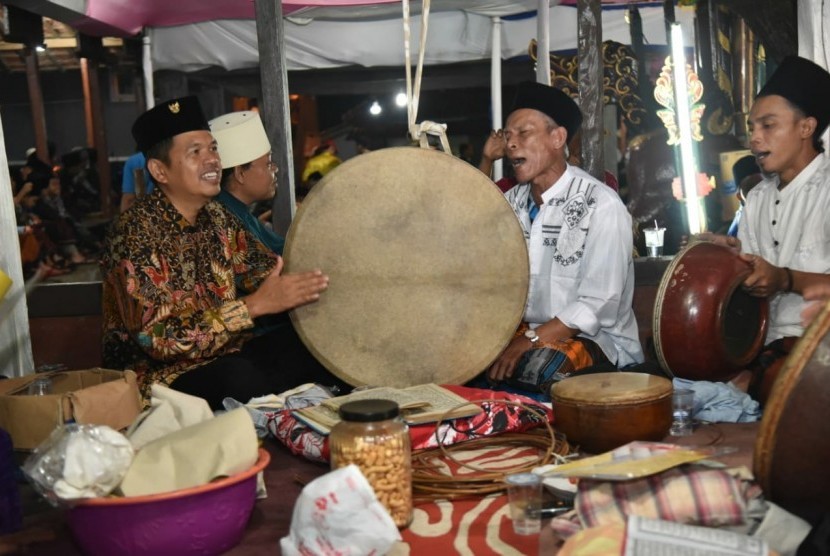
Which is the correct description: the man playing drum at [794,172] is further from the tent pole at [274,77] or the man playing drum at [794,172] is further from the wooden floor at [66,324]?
the tent pole at [274,77]

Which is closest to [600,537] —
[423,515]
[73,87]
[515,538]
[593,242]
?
[515,538]

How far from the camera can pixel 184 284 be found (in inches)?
121

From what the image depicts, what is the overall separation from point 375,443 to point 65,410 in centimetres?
84

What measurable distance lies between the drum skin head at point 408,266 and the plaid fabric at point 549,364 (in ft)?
0.98

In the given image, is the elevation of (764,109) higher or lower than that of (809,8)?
lower

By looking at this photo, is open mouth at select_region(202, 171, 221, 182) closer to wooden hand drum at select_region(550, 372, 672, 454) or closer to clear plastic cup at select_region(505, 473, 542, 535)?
wooden hand drum at select_region(550, 372, 672, 454)

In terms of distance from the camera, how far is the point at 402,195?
2.95 m

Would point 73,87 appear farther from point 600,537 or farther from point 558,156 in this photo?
point 600,537

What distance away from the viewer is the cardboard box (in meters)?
2.25

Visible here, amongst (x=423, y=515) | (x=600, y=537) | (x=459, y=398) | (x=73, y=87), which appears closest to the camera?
(x=600, y=537)

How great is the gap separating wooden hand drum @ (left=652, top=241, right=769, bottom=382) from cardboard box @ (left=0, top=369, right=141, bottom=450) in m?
1.72

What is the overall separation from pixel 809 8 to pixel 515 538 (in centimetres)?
303

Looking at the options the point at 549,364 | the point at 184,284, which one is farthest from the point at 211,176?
the point at 549,364

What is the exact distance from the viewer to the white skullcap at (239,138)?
154 inches
